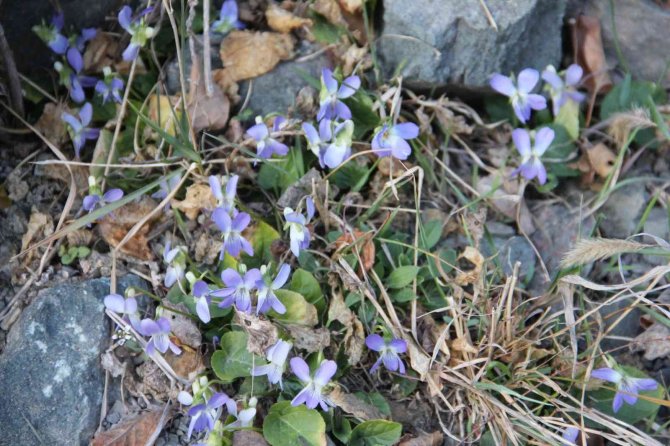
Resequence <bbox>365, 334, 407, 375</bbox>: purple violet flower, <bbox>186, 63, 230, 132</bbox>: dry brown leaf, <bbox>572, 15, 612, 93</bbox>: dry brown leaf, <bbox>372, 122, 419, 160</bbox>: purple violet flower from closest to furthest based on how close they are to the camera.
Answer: <bbox>365, 334, 407, 375</bbox>: purple violet flower → <bbox>372, 122, 419, 160</bbox>: purple violet flower → <bbox>186, 63, 230, 132</bbox>: dry brown leaf → <bbox>572, 15, 612, 93</bbox>: dry brown leaf

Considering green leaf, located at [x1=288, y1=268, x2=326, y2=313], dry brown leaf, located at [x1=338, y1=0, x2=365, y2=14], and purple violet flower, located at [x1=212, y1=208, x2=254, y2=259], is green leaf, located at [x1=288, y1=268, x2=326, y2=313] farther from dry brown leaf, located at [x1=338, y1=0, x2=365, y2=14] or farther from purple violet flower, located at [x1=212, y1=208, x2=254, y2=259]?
dry brown leaf, located at [x1=338, y1=0, x2=365, y2=14]

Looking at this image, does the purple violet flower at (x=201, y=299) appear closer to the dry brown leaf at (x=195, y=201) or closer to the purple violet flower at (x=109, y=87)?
the dry brown leaf at (x=195, y=201)

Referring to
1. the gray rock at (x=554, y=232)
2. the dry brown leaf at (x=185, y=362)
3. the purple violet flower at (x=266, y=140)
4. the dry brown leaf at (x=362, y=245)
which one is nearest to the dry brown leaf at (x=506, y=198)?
the gray rock at (x=554, y=232)

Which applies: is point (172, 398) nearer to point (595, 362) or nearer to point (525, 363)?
point (525, 363)

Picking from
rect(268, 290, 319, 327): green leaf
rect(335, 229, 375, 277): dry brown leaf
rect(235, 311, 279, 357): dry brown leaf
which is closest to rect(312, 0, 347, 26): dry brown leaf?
rect(335, 229, 375, 277): dry brown leaf

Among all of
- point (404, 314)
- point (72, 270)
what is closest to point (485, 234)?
point (404, 314)
